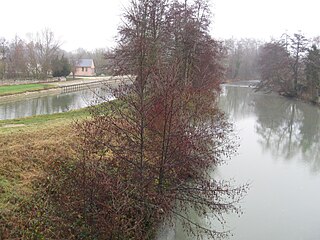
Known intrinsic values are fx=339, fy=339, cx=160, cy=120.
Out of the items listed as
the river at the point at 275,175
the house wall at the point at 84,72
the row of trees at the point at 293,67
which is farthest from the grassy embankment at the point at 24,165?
the house wall at the point at 84,72

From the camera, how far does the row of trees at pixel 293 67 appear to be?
1377 inches

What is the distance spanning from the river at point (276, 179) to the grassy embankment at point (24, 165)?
3.14m

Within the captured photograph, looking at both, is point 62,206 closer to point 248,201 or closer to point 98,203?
point 98,203

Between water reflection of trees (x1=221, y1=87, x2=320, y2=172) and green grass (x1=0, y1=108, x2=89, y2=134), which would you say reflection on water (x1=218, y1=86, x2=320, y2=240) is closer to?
water reflection of trees (x1=221, y1=87, x2=320, y2=172)

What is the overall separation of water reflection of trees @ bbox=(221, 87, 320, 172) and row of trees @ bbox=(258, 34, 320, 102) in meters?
2.69

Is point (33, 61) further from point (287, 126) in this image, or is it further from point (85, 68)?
point (287, 126)

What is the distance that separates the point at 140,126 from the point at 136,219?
1876mm

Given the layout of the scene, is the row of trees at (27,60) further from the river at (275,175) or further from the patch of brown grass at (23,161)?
the patch of brown grass at (23,161)

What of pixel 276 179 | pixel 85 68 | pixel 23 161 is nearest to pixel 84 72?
pixel 85 68

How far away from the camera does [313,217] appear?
30.2 ft

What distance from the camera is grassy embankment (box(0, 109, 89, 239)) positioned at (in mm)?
6285

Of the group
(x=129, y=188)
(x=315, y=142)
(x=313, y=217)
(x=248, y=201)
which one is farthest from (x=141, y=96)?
(x=315, y=142)

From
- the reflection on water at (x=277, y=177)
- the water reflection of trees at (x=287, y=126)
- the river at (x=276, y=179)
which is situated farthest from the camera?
the water reflection of trees at (x=287, y=126)

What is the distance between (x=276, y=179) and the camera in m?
12.1
